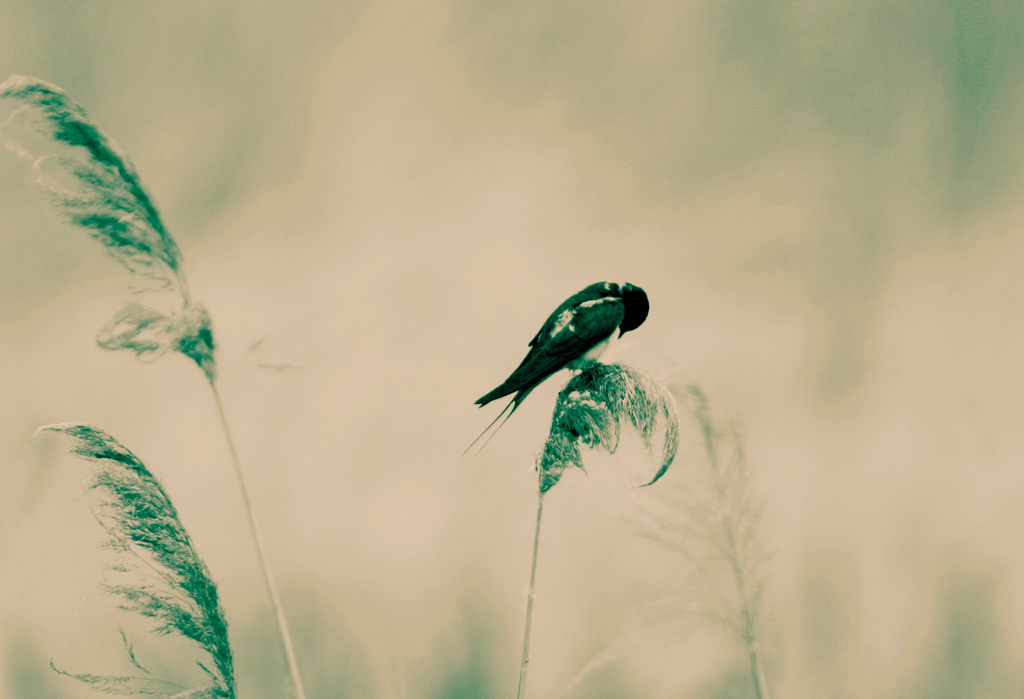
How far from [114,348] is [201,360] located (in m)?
0.34

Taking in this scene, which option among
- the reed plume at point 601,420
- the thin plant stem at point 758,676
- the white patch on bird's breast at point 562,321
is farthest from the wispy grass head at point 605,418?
the thin plant stem at point 758,676

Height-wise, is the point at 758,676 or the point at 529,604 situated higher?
the point at 529,604

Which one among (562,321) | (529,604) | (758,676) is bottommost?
(758,676)

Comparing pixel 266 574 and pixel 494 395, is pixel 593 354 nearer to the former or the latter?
pixel 494 395

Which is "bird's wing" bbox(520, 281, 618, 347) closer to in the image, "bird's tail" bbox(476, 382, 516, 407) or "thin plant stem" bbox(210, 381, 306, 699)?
"bird's tail" bbox(476, 382, 516, 407)

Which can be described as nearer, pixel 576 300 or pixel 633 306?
pixel 576 300

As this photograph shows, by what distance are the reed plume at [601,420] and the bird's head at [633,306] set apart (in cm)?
62

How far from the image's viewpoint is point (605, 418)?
2270 millimetres

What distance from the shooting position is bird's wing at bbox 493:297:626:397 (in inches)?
93.2

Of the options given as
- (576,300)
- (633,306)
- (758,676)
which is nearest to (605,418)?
(576,300)

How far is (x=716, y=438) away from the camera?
361 centimetres

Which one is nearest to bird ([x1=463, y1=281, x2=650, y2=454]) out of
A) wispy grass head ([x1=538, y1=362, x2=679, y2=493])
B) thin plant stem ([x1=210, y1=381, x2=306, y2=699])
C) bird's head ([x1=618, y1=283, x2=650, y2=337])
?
bird's head ([x1=618, y1=283, x2=650, y2=337])

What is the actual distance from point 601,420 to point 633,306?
883mm

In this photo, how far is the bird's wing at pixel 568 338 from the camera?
2.37 meters
